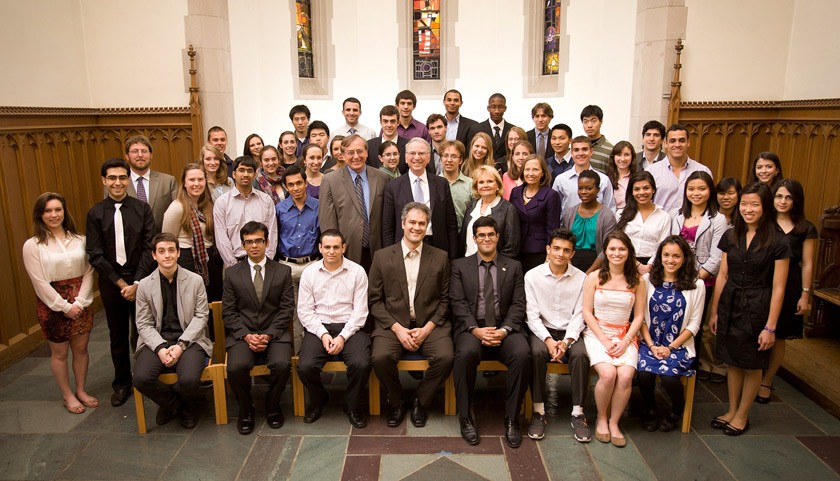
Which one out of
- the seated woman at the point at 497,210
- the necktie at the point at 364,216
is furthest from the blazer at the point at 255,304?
the seated woman at the point at 497,210

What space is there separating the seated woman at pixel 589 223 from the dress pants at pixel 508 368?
859mm

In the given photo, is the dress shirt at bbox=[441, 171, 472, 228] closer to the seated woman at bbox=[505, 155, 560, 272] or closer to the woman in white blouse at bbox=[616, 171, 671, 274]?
the seated woman at bbox=[505, 155, 560, 272]

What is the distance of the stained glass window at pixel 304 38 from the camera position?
8074mm

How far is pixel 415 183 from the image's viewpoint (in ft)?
13.4

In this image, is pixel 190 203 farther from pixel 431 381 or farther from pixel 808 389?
pixel 808 389

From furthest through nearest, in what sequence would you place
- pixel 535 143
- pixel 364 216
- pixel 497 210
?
pixel 535 143 → pixel 364 216 → pixel 497 210

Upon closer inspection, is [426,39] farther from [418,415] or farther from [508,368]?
[418,415]

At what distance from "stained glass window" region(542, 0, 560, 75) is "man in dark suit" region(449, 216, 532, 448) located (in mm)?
5161

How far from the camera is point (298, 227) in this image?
13.7ft

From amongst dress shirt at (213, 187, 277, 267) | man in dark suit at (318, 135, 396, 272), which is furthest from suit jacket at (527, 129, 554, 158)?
dress shirt at (213, 187, 277, 267)

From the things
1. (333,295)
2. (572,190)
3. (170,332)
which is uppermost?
(572,190)

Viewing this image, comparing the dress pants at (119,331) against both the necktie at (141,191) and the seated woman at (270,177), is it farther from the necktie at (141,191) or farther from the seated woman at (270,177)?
the seated woman at (270,177)

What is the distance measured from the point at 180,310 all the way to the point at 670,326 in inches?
121

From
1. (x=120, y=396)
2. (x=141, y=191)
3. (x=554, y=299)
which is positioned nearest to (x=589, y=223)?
(x=554, y=299)
